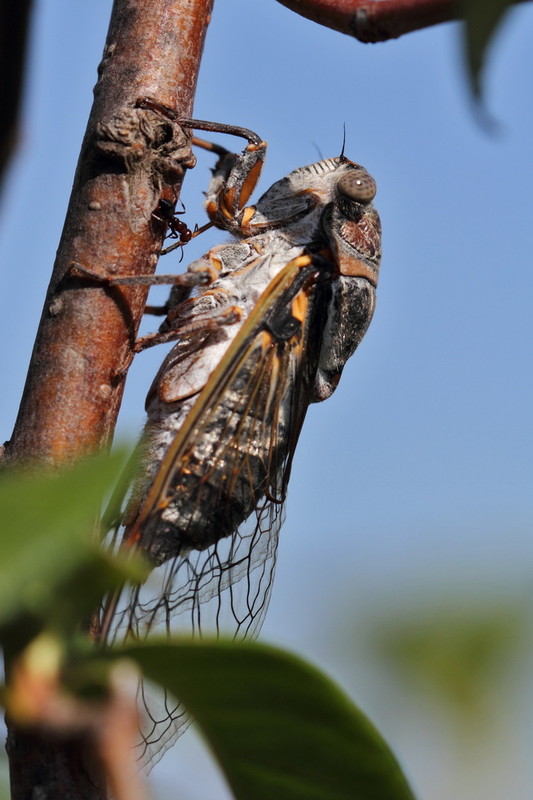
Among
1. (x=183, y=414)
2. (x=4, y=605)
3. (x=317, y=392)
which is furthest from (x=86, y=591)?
(x=317, y=392)

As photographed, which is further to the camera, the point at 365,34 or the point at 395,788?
the point at 365,34

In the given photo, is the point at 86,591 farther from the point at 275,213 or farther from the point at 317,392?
the point at 275,213

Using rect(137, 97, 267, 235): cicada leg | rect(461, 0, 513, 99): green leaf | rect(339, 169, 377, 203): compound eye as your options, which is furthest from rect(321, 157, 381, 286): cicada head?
rect(461, 0, 513, 99): green leaf

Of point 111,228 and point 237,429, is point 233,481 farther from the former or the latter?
point 111,228

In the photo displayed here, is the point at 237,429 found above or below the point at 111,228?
below

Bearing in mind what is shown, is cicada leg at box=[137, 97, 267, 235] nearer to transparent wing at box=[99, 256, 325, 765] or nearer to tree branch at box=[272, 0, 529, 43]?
transparent wing at box=[99, 256, 325, 765]

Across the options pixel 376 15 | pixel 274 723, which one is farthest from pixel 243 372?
pixel 274 723
